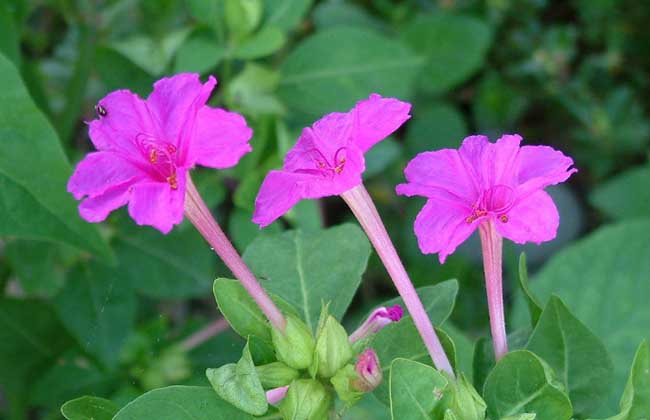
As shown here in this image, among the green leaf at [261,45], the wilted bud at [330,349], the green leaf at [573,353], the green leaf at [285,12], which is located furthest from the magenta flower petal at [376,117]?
the green leaf at [285,12]

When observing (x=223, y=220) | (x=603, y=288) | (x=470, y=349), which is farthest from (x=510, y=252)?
(x=470, y=349)

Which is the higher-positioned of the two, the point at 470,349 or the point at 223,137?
the point at 223,137

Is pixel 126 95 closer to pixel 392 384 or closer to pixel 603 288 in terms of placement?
pixel 392 384

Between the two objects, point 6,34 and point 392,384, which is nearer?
point 392,384

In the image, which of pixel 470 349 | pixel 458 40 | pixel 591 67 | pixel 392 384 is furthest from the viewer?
pixel 591 67

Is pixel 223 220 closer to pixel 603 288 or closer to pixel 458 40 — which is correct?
pixel 458 40

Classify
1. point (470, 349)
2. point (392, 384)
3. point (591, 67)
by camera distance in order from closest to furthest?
1. point (392, 384)
2. point (470, 349)
3. point (591, 67)

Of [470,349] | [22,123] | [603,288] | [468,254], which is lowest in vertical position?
[468,254]

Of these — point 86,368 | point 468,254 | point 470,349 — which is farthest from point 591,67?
point 86,368
